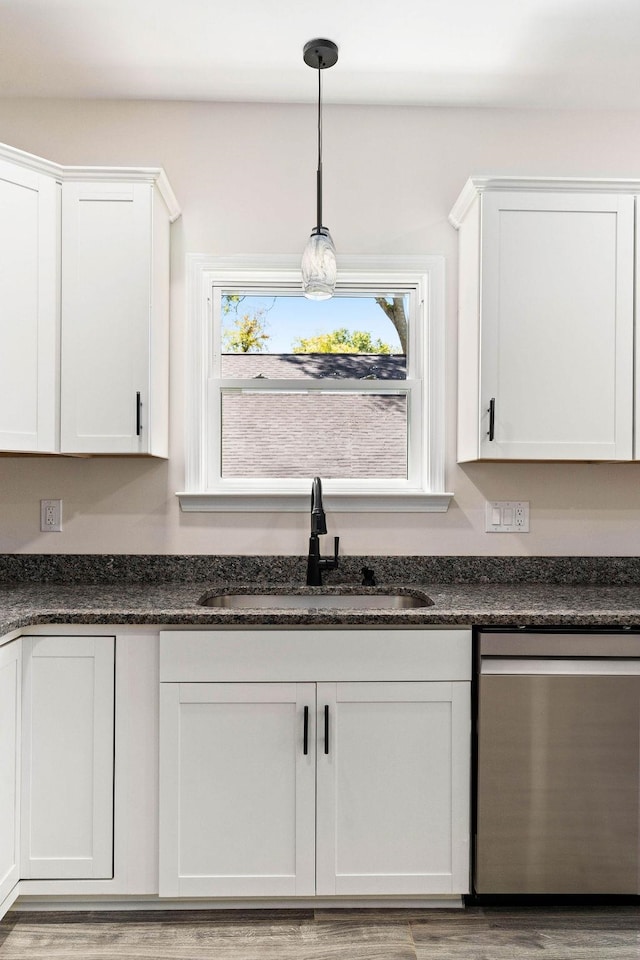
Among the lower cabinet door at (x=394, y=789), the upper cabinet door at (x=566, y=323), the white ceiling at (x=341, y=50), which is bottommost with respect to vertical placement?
the lower cabinet door at (x=394, y=789)

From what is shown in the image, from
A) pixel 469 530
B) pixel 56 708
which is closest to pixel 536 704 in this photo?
pixel 469 530

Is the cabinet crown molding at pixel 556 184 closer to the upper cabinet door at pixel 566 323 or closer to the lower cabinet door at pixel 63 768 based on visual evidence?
the upper cabinet door at pixel 566 323

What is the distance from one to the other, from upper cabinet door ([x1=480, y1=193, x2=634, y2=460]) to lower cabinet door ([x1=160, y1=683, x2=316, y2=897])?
1.11 m

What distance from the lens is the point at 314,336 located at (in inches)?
99.7

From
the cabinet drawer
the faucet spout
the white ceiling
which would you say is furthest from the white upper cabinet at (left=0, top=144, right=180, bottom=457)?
the cabinet drawer

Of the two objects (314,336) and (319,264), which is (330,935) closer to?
(319,264)

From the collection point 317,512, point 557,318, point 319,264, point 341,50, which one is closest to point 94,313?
point 319,264

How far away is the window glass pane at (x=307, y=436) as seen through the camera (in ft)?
8.24

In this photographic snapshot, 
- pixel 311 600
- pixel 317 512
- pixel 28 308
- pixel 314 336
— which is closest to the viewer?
pixel 28 308

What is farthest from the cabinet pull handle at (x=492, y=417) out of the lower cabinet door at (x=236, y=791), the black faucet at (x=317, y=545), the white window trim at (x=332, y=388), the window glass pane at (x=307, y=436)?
the lower cabinet door at (x=236, y=791)

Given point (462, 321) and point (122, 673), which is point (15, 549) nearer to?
point (122, 673)

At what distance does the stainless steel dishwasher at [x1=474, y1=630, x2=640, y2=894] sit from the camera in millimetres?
1801

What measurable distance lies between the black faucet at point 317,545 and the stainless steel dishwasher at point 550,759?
2.11ft

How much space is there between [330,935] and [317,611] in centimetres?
87
